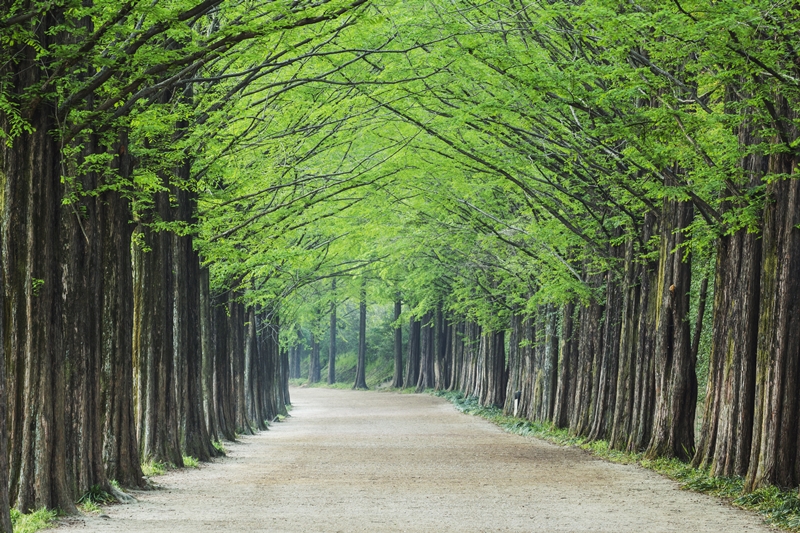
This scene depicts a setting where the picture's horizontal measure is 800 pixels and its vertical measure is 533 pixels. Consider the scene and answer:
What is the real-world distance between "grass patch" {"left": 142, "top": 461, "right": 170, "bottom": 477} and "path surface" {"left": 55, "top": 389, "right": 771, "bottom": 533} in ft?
0.64

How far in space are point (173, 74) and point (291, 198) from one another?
11646 mm

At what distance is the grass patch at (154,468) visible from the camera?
16.6 meters

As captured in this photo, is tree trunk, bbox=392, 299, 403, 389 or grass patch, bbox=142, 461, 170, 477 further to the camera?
tree trunk, bbox=392, 299, 403, 389

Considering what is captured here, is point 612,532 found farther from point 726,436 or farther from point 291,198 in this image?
point 291,198

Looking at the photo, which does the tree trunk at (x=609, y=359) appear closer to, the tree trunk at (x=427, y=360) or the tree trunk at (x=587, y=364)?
the tree trunk at (x=587, y=364)

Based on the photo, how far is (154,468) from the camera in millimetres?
16906

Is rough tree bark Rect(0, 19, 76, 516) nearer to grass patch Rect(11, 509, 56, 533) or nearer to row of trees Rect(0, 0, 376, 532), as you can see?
row of trees Rect(0, 0, 376, 532)

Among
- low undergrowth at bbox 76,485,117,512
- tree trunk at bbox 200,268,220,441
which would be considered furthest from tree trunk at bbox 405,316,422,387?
low undergrowth at bbox 76,485,117,512

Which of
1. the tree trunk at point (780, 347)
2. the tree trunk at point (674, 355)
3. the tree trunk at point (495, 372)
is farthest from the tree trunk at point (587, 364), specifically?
the tree trunk at point (495, 372)

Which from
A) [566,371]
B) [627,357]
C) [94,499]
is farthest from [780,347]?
[566,371]

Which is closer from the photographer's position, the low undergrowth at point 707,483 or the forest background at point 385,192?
the forest background at point 385,192

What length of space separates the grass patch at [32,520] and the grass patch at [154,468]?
5.70 metres

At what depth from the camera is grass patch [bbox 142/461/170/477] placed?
16.6m

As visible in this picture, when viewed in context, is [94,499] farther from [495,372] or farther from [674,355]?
[495,372]
